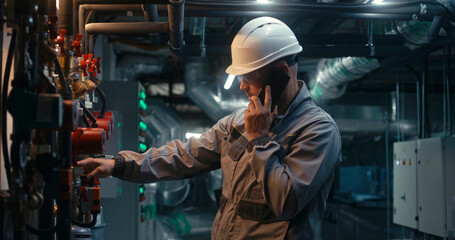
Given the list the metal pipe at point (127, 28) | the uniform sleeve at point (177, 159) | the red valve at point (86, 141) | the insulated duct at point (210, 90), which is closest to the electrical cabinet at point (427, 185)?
the insulated duct at point (210, 90)

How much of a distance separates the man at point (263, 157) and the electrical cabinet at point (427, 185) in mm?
2934

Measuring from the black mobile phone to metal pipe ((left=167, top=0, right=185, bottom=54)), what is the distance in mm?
709

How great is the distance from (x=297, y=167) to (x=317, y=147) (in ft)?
0.37

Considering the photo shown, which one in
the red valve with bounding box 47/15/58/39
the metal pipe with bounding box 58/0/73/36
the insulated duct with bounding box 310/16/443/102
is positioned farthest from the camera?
the insulated duct with bounding box 310/16/443/102

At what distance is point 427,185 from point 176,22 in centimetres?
319

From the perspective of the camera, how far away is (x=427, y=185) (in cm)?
480

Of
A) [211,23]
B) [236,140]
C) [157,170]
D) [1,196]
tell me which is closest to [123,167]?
[157,170]

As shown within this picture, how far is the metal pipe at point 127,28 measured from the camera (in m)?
3.19

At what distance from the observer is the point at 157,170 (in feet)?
7.32

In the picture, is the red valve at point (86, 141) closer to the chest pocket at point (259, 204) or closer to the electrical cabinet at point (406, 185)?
the chest pocket at point (259, 204)

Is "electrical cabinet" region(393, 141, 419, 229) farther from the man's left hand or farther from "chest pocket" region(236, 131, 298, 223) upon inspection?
the man's left hand

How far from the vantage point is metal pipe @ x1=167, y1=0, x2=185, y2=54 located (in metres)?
2.53

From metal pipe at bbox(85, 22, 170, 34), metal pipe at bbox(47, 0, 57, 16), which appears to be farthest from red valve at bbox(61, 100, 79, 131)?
metal pipe at bbox(85, 22, 170, 34)

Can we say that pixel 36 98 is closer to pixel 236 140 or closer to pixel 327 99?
pixel 236 140
